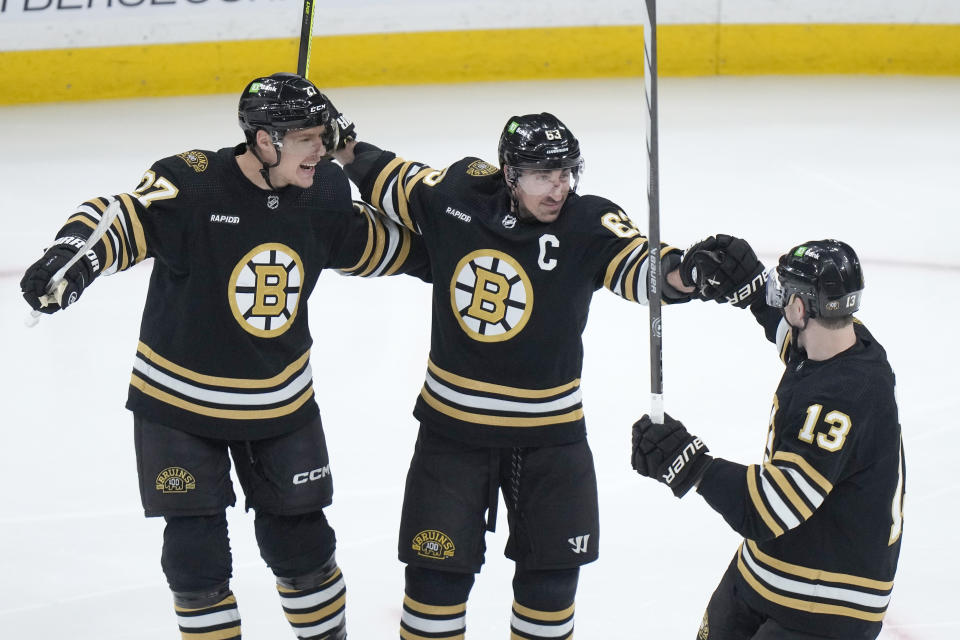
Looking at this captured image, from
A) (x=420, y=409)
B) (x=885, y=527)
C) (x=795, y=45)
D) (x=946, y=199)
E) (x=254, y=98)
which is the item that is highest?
(x=795, y=45)

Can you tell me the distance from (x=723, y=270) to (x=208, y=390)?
1248 millimetres

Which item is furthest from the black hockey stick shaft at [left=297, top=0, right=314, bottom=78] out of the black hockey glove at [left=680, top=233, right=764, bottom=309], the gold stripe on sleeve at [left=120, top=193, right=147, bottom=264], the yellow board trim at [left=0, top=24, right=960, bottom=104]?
the yellow board trim at [left=0, top=24, right=960, bottom=104]

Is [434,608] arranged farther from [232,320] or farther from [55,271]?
[55,271]

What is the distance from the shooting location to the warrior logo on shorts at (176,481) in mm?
3184

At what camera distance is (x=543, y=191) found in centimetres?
305

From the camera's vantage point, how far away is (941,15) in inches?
368

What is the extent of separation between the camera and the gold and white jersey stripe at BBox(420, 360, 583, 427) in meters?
3.16

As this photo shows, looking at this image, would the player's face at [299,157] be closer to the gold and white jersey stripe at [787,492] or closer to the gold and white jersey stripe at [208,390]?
the gold and white jersey stripe at [208,390]

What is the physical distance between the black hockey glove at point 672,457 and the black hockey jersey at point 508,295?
0.41 meters

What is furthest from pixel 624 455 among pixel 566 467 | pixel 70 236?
pixel 70 236

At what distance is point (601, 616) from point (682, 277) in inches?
48.5

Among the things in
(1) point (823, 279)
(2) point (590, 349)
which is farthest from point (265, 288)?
(2) point (590, 349)

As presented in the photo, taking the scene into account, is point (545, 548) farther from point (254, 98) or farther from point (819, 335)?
point (254, 98)

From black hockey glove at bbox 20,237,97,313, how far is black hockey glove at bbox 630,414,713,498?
127 cm
